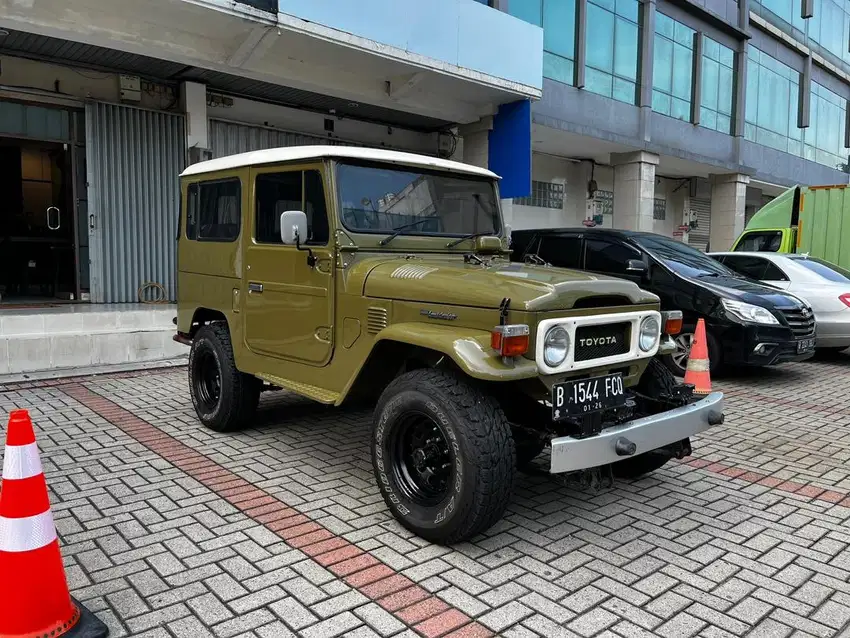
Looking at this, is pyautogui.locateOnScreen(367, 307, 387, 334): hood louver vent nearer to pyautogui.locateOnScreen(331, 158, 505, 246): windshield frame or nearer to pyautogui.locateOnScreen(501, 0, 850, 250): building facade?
pyautogui.locateOnScreen(331, 158, 505, 246): windshield frame

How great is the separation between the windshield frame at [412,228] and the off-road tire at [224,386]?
1.71 meters

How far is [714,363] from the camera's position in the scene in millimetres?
7926

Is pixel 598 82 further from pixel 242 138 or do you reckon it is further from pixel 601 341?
pixel 601 341

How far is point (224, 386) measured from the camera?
5.21m

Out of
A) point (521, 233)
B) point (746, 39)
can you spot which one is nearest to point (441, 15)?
point (521, 233)

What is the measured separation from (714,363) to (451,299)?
5593 millimetres

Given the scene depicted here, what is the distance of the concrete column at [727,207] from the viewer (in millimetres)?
20906

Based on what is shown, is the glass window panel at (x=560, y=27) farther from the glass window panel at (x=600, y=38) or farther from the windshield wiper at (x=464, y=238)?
the windshield wiper at (x=464, y=238)

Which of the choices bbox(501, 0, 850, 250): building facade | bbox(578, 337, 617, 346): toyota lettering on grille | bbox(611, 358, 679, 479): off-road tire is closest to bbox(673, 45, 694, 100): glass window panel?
bbox(501, 0, 850, 250): building facade

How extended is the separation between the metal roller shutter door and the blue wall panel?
12.8 meters

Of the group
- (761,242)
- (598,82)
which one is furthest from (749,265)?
(598,82)

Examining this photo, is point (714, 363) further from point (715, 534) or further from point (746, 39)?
point (746, 39)

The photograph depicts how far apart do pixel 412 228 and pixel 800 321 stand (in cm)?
580

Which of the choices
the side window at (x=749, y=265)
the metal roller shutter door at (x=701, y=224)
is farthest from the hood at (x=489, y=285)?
the metal roller shutter door at (x=701, y=224)
